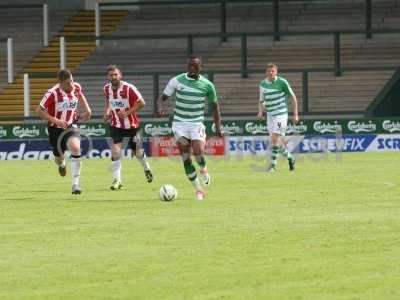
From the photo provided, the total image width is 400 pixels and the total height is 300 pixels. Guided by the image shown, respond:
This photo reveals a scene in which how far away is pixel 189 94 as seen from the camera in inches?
775

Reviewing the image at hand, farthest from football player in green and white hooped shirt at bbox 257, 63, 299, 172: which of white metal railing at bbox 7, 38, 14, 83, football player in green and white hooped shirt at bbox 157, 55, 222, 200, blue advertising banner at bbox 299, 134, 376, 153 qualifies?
white metal railing at bbox 7, 38, 14, 83

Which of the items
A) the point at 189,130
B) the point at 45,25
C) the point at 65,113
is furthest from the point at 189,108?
the point at 45,25

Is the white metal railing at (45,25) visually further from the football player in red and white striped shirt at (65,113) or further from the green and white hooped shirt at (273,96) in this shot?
the football player in red and white striped shirt at (65,113)

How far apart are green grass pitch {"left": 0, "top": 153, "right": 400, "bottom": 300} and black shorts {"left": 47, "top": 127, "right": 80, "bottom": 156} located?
2.30ft

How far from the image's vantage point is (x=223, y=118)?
40344 mm

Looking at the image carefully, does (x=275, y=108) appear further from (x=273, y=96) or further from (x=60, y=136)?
(x=60, y=136)

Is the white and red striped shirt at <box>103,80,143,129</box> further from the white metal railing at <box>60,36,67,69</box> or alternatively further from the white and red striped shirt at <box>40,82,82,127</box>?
the white metal railing at <box>60,36,67,69</box>

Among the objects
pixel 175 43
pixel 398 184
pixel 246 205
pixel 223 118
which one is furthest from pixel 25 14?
pixel 246 205

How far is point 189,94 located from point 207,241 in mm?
6434

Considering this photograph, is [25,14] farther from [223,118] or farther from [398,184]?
[398,184]

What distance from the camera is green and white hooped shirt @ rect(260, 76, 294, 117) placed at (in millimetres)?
27234

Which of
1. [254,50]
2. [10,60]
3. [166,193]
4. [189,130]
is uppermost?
[254,50]

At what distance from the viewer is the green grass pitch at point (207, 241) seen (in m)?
10.5

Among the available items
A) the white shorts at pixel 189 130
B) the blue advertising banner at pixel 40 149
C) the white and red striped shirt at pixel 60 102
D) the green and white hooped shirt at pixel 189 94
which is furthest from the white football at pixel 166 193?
the blue advertising banner at pixel 40 149
